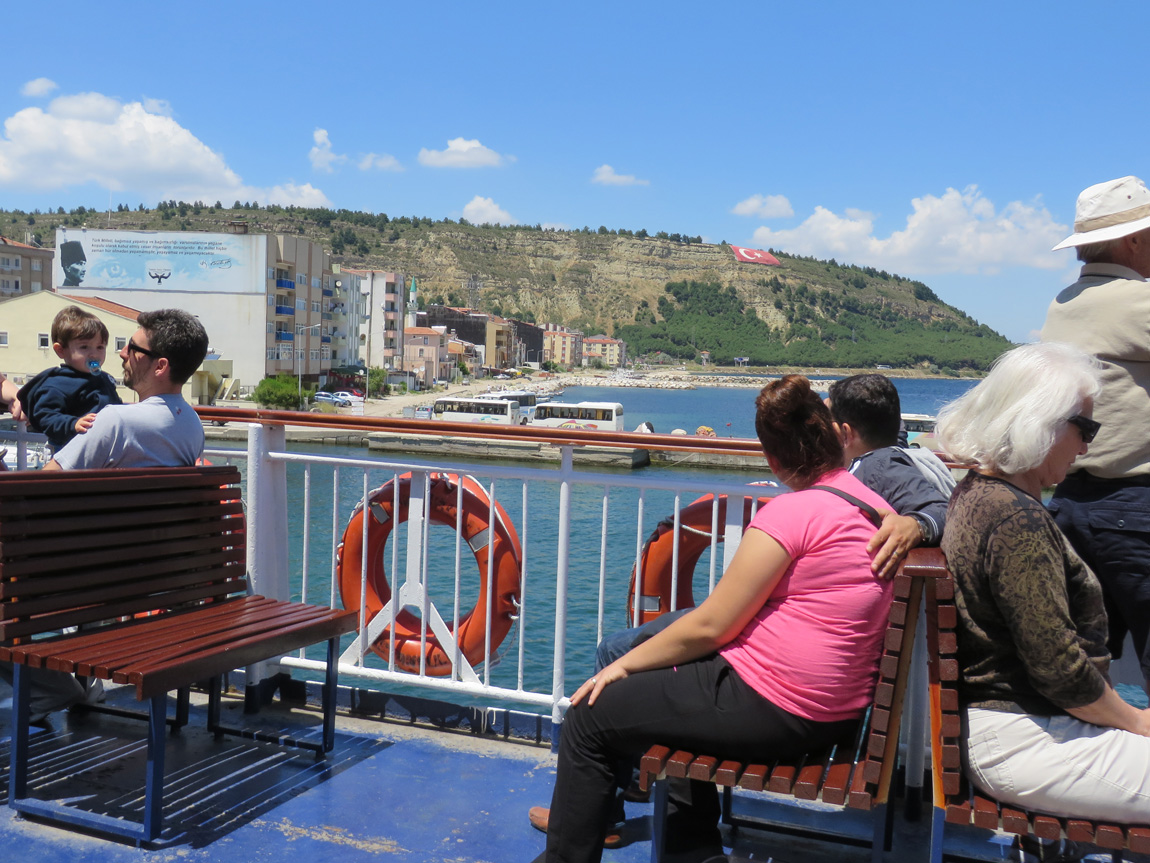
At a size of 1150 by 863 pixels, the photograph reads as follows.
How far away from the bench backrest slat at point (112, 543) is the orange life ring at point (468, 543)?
0.58m

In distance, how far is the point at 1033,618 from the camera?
Result: 1578 millimetres

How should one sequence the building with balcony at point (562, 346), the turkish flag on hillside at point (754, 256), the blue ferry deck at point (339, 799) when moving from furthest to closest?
the turkish flag on hillside at point (754, 256) → the building with balcony at point (562, 346) → the blue ferry deck at point (339, 799)

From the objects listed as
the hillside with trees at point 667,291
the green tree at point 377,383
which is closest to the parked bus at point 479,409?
the green tree at point 377,383

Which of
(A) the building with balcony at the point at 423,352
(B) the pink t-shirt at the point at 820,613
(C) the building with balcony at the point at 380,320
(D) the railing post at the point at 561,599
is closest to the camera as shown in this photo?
(B) the pink t-shirt at the point at 820,613

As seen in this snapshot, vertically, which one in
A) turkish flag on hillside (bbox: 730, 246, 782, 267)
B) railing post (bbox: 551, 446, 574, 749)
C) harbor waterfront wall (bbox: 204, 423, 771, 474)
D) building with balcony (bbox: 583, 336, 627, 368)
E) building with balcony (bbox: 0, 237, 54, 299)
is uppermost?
turkish flag on hillside (bbox: 730, 246, 782, 267)

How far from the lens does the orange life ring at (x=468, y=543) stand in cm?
332

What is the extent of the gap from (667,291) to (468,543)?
18019 centimetres

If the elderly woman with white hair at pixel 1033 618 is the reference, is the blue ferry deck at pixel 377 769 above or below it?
below

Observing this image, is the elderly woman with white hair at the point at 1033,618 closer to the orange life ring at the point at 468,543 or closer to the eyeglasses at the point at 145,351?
the orange life ring at the point at 468,543

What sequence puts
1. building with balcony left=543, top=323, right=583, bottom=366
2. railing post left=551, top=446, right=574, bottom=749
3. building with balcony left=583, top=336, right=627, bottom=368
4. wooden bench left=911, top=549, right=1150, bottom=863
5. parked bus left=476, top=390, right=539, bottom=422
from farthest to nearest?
building with balcony left=583, top=336, right=627, bottom=368 → building with balcony left=543, top=323, right=583, bottom=366 → parked bus left=476, top=390, right=539, bottom=422 → railing post left=551, top=446, right=574, bottom=749 → wooden bench left=911, top=549, right=1150, bottom=863

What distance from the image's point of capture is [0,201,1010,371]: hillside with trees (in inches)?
5984

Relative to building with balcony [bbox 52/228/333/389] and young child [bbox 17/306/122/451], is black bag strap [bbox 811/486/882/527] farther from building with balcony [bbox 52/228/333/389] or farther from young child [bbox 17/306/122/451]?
building with balcony [bbox 52/228/333/389]

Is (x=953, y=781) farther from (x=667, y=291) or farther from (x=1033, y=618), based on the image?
(x=667, y=291)

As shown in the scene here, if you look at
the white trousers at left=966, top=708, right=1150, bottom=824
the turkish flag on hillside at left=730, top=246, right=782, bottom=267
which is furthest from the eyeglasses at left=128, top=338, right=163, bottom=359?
the turkish flag on hillside at left=730, top=246, right=782, bottom=267
